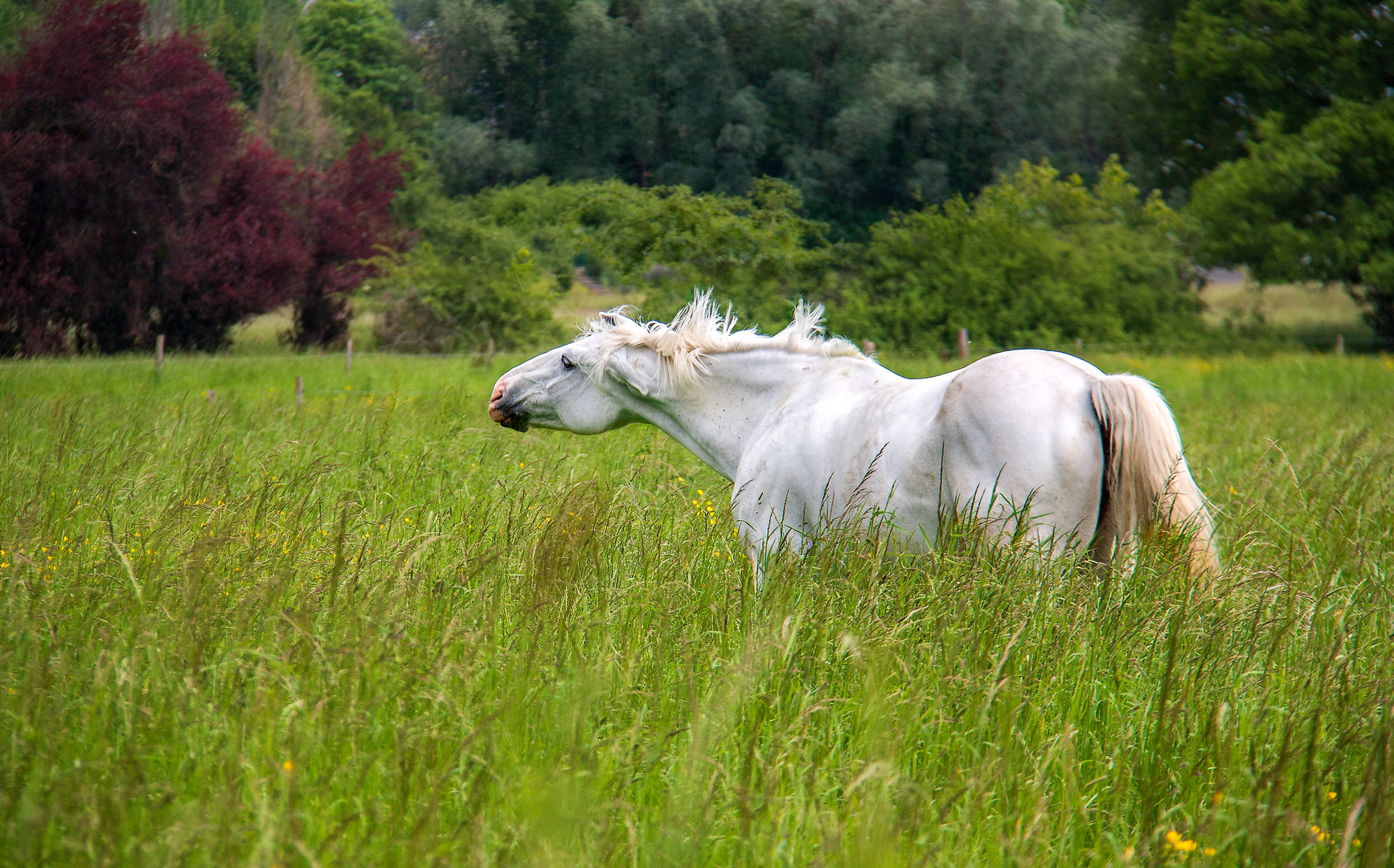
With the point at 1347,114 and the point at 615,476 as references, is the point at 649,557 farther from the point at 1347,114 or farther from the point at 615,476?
the point at 1347,114

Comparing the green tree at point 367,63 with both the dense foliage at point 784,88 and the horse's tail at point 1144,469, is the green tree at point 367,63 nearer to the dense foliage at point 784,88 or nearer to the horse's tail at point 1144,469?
the dense foliage at point 784,88

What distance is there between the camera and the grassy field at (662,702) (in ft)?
5.96

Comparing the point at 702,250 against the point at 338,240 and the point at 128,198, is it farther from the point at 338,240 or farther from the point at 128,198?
the point at 128,198

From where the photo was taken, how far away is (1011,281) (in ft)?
71.3

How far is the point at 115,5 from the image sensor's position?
15.6 metres

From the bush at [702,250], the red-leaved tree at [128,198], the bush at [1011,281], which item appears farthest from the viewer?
the bush at [1011,281]

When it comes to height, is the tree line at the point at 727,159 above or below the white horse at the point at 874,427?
above

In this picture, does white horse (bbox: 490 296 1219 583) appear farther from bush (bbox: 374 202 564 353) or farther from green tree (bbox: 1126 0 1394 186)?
green tree (bbox: 1126 0 1394 186)

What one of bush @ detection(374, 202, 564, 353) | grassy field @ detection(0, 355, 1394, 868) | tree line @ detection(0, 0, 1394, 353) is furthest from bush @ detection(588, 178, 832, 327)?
grassy field @ detection(0, 355, 1394, 868)

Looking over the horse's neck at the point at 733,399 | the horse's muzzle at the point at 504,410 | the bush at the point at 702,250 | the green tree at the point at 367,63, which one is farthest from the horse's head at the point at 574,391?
the green tree at the point at 367,63

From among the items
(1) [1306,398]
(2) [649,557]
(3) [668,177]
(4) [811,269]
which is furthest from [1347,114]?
(2) [649,557]

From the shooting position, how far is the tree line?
17.0 m

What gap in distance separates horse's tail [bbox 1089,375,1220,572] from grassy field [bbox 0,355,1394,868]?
103 millimetres

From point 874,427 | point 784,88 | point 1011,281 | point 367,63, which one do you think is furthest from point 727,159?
point 874,427
